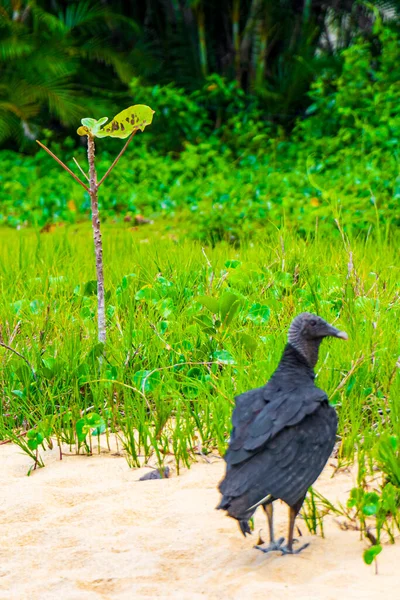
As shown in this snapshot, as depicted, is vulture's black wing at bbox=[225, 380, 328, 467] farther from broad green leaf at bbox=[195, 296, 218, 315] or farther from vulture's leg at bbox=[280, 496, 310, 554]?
broad green leaf at bbox=[195, 296, 218, 315]

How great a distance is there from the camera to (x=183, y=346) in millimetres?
4094

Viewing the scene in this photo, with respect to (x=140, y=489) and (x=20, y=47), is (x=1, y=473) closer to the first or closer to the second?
(x=140, y=489)

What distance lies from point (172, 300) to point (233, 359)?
3.22ft

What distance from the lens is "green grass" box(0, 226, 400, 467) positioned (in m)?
3.53

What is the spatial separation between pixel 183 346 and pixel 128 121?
1.07 meters

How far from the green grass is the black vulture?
0.55m

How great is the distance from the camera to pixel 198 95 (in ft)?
39.7

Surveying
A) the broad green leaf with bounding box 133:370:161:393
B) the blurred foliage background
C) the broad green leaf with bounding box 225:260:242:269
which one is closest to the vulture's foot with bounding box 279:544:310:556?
the broad green leaf with bounding box 133:370:161:393

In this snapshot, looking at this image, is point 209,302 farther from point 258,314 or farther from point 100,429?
point 100,429

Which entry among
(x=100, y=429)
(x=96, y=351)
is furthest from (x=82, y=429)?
(x=96, y=351)

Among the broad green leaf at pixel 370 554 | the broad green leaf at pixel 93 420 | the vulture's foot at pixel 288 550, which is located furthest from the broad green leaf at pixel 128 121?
the broad green leaf at pixel 370 554

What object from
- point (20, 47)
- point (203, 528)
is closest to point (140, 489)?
point (203, 528)

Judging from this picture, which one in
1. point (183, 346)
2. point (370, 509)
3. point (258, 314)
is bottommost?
point (370, 509)

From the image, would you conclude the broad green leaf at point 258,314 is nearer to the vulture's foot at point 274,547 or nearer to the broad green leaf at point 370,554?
the vulture's foot at point 274,547
